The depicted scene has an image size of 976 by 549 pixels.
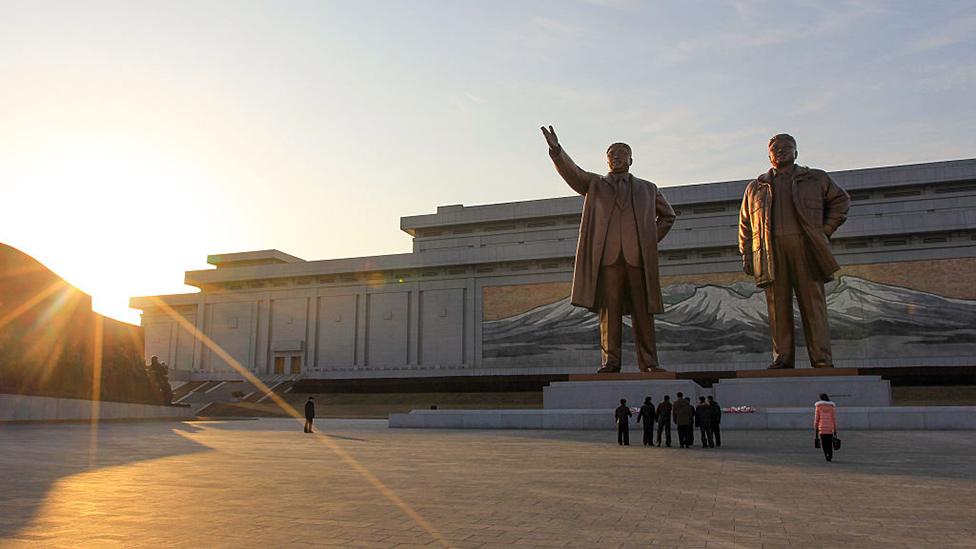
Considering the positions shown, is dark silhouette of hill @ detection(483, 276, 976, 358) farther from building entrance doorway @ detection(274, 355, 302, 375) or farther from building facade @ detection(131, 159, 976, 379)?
building entrance doorway @ detection(274, 355, 302, 375)

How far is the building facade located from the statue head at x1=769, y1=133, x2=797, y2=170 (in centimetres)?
2550

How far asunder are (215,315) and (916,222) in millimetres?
48477

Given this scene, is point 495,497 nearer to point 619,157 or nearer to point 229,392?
point 619,157

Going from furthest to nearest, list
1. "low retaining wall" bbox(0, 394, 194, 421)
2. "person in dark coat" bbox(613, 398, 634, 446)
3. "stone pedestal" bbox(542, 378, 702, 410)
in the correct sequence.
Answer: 1. "low retaining wall" bbox(0, 394, 194, 421)
2. "stone pedestal" bbox(542, 378, 702, 410)
3. "person in dark coat" bbox(613, 398, 634, 446)

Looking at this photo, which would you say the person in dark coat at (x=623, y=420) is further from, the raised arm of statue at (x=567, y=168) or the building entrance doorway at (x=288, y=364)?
the building entrance doorway at (x=288, y=364)

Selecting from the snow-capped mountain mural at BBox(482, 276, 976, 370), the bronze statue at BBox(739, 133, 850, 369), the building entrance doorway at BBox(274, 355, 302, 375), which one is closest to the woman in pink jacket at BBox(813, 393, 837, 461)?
the bronze statue at BBox(739, 133, 850, 369)

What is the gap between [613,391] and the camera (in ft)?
57.3

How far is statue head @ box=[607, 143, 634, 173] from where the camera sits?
18.0 metres

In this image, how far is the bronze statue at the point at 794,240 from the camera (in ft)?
55.5

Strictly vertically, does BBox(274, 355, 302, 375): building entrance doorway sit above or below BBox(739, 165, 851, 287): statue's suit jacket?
below

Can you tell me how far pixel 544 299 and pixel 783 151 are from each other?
31.1m

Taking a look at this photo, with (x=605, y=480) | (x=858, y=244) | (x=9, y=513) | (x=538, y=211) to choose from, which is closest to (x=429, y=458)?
(x=605, y=480)

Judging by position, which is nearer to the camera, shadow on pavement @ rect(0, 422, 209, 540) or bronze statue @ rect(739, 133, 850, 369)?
shadow on pavement @ rect(0, 422, 209, 540)

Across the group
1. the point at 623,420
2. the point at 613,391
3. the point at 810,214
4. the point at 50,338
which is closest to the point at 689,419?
the point at 623,420
